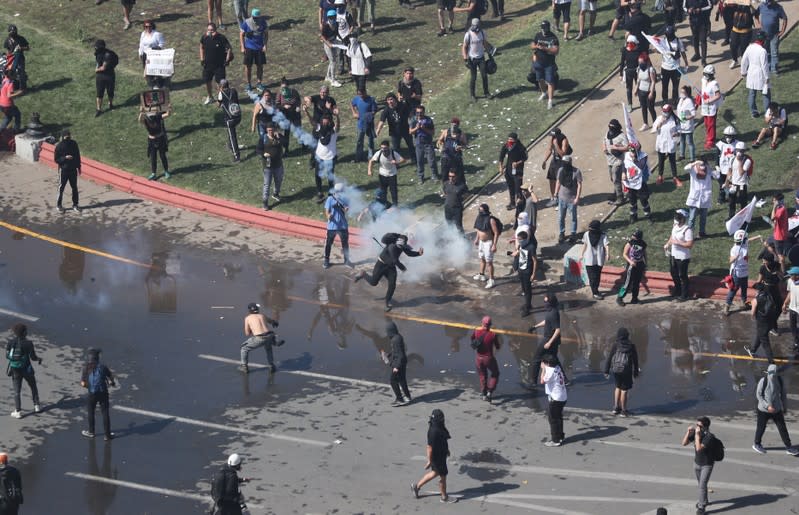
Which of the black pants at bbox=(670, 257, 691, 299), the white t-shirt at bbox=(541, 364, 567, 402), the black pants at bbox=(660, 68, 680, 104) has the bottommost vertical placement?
the white t-shirt at bbox=(541, 364, 567, 402)

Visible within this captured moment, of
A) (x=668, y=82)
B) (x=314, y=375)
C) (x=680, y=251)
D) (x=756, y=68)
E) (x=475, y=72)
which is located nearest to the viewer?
(x=314, y=375)

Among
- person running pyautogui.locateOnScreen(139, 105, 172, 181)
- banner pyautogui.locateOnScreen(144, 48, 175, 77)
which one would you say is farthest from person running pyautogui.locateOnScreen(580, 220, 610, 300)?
banner pyautogui.locateOnScreen(144, 48, 175, 77)

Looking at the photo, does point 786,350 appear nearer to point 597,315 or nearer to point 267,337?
point 597,315

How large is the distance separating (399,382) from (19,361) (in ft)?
20.3

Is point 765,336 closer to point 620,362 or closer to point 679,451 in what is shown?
point 620,362

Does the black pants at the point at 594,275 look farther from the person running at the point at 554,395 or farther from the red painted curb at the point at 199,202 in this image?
the red painted curb at the point at 199,202

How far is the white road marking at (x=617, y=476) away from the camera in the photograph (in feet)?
67.3

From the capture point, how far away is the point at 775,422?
21.4 metres

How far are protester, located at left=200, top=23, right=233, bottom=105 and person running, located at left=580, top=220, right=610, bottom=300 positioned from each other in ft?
38.6

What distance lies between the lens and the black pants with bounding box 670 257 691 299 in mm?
26728

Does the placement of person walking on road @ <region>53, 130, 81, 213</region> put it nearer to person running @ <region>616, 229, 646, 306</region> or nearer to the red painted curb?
the red painted curb

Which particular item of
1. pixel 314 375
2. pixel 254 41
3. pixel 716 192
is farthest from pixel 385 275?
pixel 254 41

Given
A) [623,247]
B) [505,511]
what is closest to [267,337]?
[505,511]

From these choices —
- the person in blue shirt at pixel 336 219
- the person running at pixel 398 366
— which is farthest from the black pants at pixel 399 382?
the person in blue shirt at pixel 336 219
